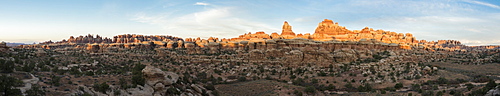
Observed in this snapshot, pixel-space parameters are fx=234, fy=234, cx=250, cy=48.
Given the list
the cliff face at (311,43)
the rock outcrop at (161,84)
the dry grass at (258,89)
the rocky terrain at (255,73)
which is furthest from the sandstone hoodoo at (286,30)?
the rock outcrop at (161,84)

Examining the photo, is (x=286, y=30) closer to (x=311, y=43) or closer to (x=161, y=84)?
(x=311, y=43)

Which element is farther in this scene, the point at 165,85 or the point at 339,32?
the point at 339,32

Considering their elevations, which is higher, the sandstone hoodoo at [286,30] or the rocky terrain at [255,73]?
the sandstone hoodoo at [286,30]

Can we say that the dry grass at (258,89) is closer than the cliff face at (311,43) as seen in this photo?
Yes

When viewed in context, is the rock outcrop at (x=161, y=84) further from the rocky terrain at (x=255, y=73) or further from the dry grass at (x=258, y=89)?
the dry grass at (x=258, y=89)

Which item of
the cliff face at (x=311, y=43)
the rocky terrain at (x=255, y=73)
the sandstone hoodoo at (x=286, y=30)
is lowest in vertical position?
the rocky terrain at (x=255, y=73)

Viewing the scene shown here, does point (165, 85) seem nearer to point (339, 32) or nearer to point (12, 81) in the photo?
point (12, 81)

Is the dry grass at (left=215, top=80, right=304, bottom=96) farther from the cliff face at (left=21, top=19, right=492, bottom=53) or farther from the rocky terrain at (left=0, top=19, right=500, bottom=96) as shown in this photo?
the cliff face at (left=21, top=19, right=492, bottom=53)

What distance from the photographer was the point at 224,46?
54.7 meters

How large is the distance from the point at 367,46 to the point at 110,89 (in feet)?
153

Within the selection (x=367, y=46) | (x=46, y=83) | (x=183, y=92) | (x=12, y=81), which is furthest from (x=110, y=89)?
(x=367, y=46)

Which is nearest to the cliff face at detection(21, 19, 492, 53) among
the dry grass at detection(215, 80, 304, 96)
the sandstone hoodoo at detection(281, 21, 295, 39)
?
the sandstone hoodoo at detection(281, 21, 295, 39)

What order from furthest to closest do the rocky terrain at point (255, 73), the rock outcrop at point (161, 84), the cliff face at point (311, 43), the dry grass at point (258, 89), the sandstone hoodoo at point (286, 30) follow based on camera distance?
the sandstone hoodoo at point (286, 30)
the cliff face at point (311, 43)
the dry grass at point (258, 89)
the rock outcrop at point (161, 84)
the rocky terrain at point (255, 73)

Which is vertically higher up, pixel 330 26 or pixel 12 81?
pixel 330 26
